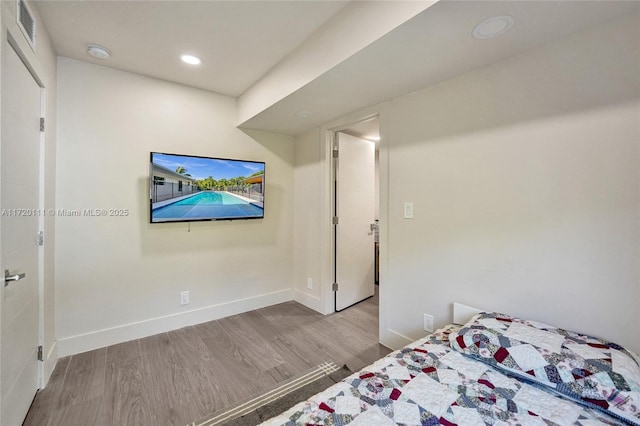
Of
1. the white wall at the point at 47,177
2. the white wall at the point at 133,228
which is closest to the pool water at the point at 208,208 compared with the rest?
the white wall at the point at 133,228

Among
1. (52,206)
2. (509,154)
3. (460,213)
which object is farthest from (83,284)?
(509,154)

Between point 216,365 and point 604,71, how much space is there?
3111mm

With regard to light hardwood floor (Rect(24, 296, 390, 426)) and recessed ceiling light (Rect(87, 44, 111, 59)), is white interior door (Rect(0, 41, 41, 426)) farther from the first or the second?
recessed ceiling light (Rect(87, 44, 111, 59))

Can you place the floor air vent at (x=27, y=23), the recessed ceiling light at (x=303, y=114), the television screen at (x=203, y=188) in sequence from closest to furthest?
the floor air vent at (x=27, y=23), the television screen at (x=203, y=188), the recessed ceiling light at (x=303, y=114)

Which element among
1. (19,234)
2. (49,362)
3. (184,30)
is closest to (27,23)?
(184,30)

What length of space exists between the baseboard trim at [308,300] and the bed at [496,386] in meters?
1.93

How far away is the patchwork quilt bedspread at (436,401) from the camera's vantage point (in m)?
0.99

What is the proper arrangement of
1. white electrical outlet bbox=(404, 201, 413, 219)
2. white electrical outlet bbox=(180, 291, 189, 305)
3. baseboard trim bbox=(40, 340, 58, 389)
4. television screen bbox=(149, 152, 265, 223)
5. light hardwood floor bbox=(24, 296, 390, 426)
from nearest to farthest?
1. light hardwood floor bbox=(24, 296, 390, 426)
2. baseboard trim bbox=(40, 340, 58, 389)
3. white electrical outlet bbox=(404, 201, 413, 219)
4. television screen bbox=(149, 152, 265, 223)
5. white electrical outlet bbox=(180, 291, 189, 305)

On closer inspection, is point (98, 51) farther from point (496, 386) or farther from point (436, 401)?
point (496, 386)

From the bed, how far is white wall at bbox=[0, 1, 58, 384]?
2.09 metres

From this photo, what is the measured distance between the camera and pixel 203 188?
111 inches

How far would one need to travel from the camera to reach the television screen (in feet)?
8.47

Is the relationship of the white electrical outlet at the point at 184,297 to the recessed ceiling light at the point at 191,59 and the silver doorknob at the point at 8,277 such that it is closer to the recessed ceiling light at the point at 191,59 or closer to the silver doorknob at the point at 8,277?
the silver doorknob at the point at 8,277

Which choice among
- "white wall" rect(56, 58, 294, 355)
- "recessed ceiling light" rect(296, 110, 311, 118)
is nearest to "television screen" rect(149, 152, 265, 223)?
"white wall" rect(56, 58, 294, 355)
